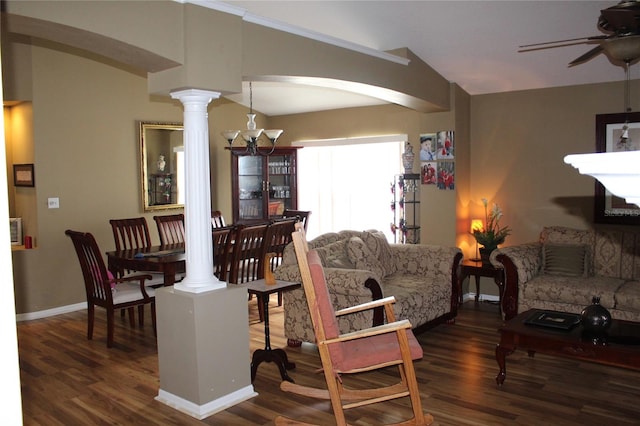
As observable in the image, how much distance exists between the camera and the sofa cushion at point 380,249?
17.0 ft

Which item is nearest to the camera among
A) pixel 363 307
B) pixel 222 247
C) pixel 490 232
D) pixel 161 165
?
pixel 363 307

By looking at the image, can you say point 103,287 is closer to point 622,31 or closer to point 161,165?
point 161,165

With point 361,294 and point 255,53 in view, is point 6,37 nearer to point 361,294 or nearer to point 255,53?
point 255,53

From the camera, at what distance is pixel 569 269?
5223 mm

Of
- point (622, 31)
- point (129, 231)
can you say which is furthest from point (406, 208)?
point (622, 31)

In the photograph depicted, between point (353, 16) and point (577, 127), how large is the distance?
8.81 feet

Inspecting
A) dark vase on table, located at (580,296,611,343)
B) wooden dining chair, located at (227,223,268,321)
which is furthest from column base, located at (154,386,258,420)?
dark vase on table, located at (580,296,611,343)

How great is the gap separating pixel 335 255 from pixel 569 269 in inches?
88.1

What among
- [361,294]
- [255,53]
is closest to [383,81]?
[255,53]

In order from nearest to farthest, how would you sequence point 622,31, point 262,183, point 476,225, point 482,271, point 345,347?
point 345,347, point 622,31, point 482,271, point 476,225, point 262,183

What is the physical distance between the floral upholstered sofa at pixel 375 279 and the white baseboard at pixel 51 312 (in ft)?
9.23

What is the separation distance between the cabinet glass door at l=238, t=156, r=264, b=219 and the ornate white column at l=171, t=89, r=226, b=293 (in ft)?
13.5

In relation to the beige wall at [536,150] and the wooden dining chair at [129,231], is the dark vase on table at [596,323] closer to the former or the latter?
the beige wall at [536,150]

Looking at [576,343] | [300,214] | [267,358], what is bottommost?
[267,358]
